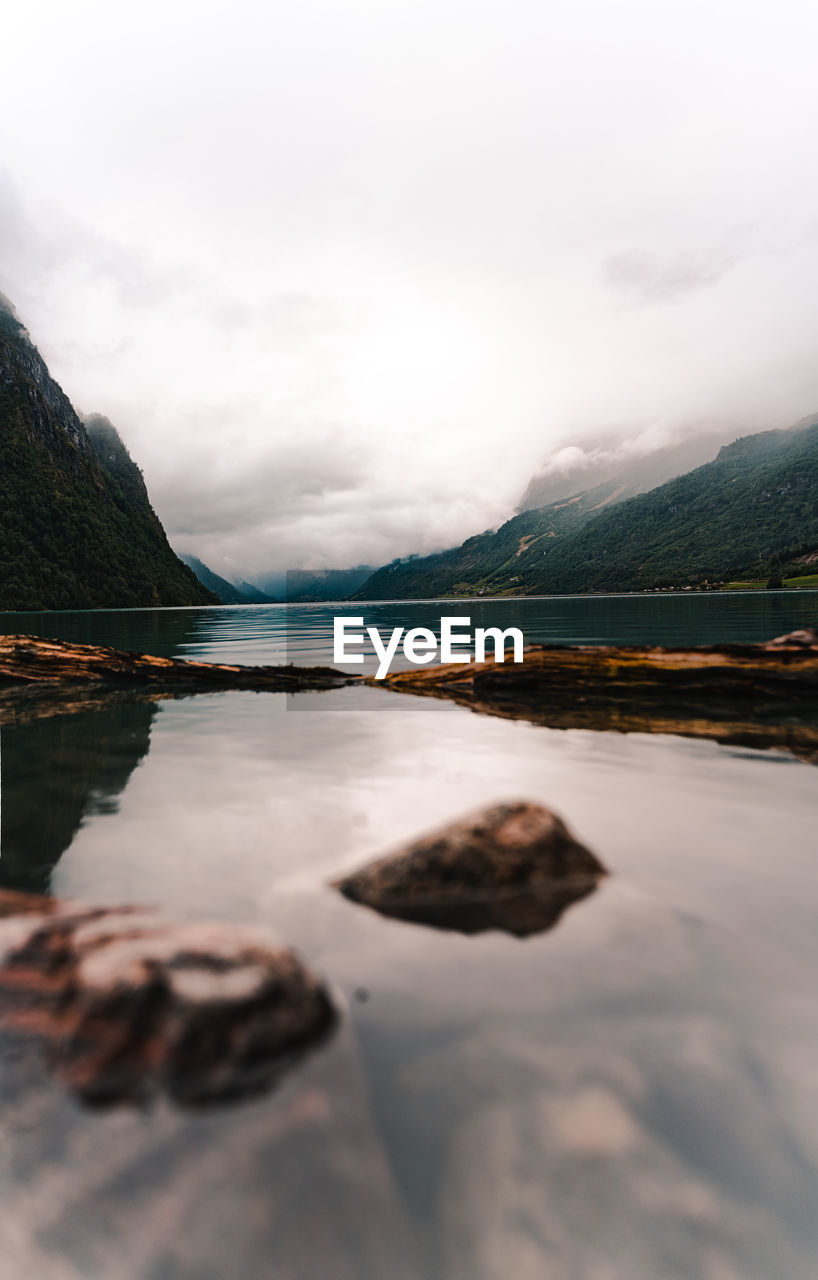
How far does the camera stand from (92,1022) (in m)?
2.83

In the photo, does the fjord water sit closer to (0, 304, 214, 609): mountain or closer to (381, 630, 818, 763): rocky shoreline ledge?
(381, 630, 818, 763): rocky shoreline ledge

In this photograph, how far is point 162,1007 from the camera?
284 cm

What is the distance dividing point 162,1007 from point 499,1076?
1868 millimetres

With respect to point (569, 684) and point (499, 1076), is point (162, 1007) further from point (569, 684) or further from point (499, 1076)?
point (569, 684)

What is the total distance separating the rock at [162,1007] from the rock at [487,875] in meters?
1.28

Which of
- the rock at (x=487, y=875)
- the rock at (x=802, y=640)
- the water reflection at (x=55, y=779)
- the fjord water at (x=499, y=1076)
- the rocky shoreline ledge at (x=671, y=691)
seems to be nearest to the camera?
the fjord water at (x=499, y=1076)

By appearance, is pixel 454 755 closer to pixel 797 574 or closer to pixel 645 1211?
pixel 645 1211

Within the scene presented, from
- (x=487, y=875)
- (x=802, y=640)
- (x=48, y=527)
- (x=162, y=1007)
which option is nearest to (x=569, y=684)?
(x=802, y=640)

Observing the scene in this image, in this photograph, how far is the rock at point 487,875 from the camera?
13.9ft

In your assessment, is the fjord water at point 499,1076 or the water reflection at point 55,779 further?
the water reflection at point 55,779

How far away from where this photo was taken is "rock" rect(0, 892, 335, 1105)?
8.75 ft

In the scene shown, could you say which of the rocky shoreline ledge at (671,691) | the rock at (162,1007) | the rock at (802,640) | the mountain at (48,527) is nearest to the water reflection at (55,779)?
the rock at (162,1007)

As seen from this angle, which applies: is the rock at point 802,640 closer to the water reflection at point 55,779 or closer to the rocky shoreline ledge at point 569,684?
the rocky shoreline ledge at point 569,684

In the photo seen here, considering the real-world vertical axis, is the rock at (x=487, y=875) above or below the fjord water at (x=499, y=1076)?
above
